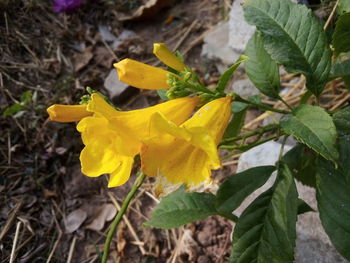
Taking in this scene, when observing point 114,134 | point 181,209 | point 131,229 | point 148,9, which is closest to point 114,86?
point 148,9

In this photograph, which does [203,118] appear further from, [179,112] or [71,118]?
[71,118]

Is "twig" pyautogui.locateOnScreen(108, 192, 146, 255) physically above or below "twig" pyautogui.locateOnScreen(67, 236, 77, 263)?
above

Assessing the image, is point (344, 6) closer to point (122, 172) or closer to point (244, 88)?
point (122, 172)

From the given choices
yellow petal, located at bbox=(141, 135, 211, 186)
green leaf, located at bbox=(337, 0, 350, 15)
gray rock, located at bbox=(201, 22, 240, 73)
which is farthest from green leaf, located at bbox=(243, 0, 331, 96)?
gray rock, located at bbox=(201, 22, 240, 73)

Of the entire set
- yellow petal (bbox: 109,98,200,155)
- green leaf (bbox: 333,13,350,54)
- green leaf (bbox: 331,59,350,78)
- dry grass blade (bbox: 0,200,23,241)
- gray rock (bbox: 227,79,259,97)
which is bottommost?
dry grass blade (bbox: 0,200,23,241)

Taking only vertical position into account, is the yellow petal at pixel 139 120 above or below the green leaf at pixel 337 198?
above

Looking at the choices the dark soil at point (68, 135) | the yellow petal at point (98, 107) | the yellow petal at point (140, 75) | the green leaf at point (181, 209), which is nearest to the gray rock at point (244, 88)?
the dark soil at point (68, 135)

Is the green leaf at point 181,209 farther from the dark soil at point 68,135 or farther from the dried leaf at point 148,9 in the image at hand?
the dried leaf at point 148,9

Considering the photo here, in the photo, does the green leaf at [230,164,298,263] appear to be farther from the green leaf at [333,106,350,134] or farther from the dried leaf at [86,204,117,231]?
the dried leaf at [86,204,117,231]
